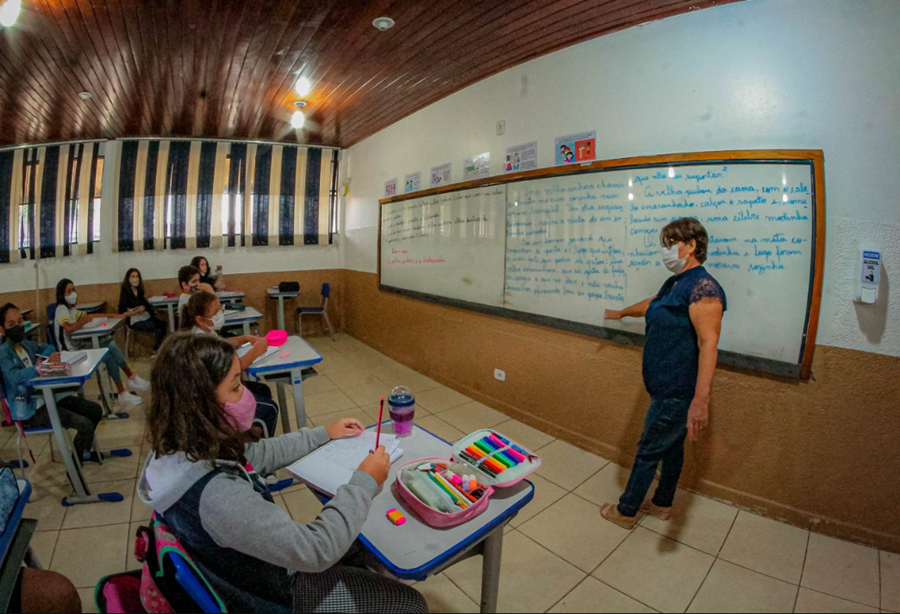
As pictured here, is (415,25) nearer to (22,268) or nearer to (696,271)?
(696,271)

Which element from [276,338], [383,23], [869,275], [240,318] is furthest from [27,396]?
[869,275]

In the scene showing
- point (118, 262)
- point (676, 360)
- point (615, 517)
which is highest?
point (118, 262)

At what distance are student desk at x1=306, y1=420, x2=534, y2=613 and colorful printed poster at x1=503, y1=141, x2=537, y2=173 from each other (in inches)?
93.1

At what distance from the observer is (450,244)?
3.59m

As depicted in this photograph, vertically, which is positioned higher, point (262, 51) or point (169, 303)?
point (262, 51)

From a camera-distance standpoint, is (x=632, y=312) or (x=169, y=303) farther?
(x=169, y=303)

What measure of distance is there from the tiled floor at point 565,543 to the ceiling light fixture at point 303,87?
266cm

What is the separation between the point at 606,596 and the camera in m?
0.46

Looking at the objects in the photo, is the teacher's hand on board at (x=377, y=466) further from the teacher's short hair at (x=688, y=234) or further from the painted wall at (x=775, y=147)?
the painted wall at (x=775, y=147)

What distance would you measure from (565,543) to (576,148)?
2260mm

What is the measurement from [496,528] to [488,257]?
2.44 metres

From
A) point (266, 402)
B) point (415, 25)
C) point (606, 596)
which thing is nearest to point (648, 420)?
point (606, 596)

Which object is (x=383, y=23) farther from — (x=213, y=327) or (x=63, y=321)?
(x=63, y=321)

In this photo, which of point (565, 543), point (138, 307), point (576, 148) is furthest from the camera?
point (138, 307)
